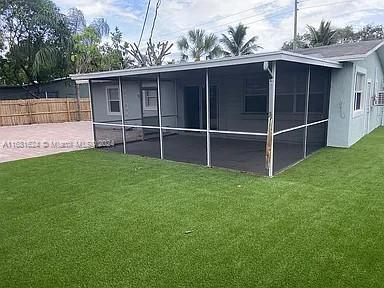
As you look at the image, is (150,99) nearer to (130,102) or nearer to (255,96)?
(130,102)

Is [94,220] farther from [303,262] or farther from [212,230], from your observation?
[303,262]

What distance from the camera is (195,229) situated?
3.73 m

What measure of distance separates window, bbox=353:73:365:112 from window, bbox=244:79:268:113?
9.13 ft

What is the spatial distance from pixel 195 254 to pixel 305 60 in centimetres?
471

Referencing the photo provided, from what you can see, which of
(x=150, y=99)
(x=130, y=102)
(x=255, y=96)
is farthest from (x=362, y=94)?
(x=130, y=102)

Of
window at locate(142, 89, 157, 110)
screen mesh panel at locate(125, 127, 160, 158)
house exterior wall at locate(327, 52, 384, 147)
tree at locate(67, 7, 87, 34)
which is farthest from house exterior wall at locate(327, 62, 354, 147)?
tree at locate(67, 7, 87, 34)

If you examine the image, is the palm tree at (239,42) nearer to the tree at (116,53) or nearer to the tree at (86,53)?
the tree at (116,53)

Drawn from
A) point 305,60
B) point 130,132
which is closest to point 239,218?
point 305,60

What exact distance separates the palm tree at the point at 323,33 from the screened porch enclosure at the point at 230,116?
17.1 m

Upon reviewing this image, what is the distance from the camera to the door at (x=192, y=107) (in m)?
12.8

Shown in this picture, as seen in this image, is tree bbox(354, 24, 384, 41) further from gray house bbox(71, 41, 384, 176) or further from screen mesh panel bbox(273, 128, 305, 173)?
screen mesh panel bbox(273, 128, 305, 173)

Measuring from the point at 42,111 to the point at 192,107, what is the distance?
11191 millimetres

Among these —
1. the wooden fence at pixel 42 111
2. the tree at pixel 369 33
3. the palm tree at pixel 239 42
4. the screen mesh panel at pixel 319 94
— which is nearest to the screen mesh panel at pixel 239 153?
the screen mesh panel at pixel 319 94

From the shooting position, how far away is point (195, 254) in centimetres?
315
